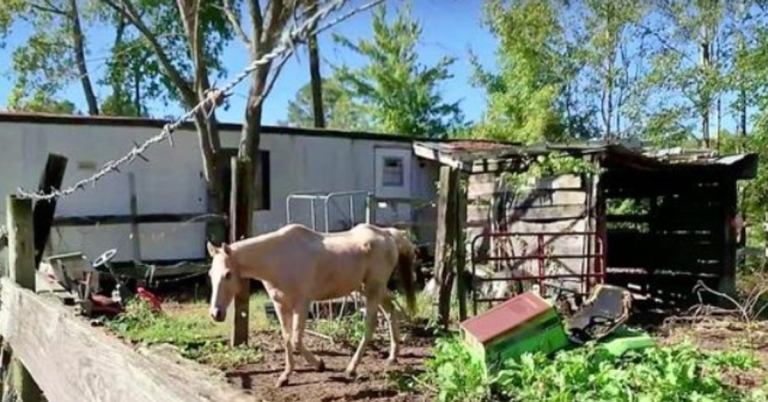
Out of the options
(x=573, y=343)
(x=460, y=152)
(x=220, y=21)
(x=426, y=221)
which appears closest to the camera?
(x=573, y=343)

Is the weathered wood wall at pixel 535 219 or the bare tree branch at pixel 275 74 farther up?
the bare tree branch at pixel 275 74

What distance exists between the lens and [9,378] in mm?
3637

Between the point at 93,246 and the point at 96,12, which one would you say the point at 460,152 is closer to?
the point at 93,246

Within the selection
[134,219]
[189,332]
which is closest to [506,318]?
[189,332]

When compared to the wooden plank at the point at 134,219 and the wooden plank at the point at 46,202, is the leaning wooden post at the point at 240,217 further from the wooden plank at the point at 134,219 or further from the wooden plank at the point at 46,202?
the wooden plank at the point at 134,219

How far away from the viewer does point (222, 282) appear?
18.0 ft

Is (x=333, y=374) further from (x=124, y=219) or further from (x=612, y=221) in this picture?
(x=612, y=221)

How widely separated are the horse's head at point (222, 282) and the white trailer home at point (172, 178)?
264 inches

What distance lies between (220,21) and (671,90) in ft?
A: 36.8

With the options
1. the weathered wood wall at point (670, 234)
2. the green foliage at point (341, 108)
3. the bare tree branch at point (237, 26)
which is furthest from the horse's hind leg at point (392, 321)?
the green foliage at point (341, 108)

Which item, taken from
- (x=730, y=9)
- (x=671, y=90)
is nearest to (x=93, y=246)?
(x=671, y=90)

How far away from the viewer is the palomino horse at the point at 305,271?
221 inches

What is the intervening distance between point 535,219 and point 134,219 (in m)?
6.23

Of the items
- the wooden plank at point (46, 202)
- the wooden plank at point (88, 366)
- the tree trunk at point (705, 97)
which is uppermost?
the tree trunk at point (705, 97)
